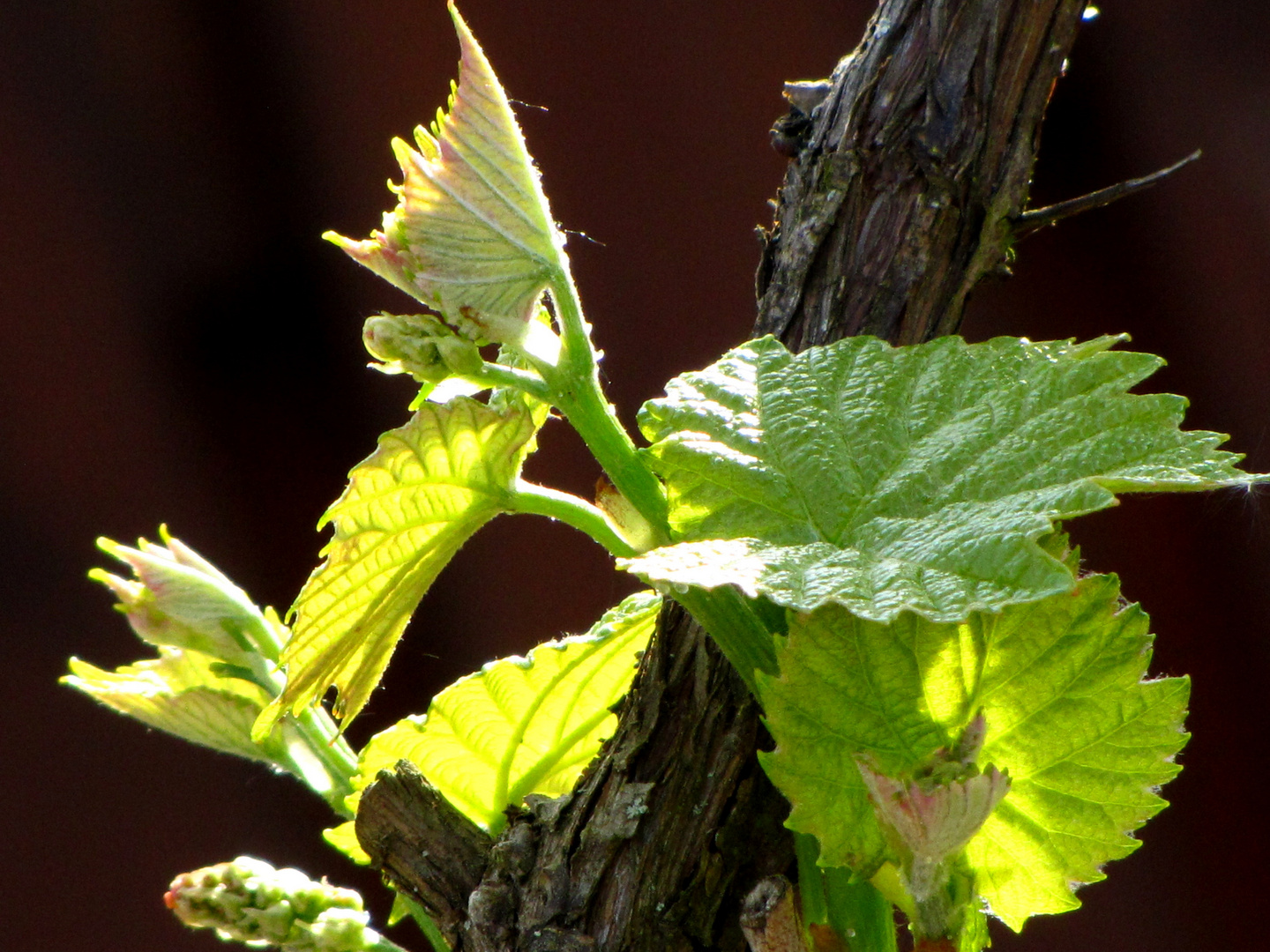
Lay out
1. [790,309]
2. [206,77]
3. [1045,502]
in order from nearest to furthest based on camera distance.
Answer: [1045,502] < [790,309] < [206,77]

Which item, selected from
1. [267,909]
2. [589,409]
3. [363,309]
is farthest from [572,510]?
[363,309]

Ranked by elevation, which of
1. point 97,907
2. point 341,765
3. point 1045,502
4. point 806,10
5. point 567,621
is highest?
point 806,10

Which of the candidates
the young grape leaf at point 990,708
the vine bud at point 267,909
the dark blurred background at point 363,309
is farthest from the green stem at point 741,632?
the dark blurred background at point 363,309

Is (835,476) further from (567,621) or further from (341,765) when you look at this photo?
(567,621)

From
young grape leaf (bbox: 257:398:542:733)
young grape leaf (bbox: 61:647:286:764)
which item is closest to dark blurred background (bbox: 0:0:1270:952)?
young grape leaf (bbox: 61:647:286:764)

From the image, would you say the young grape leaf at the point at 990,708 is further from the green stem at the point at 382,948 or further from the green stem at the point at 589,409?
the green stem at the point at 382,948

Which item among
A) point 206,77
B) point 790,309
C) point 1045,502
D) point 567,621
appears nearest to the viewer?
point 1045,502

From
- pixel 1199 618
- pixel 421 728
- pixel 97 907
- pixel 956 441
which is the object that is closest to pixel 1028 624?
pixel 956 441

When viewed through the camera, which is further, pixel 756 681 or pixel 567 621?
pixel 567 621
